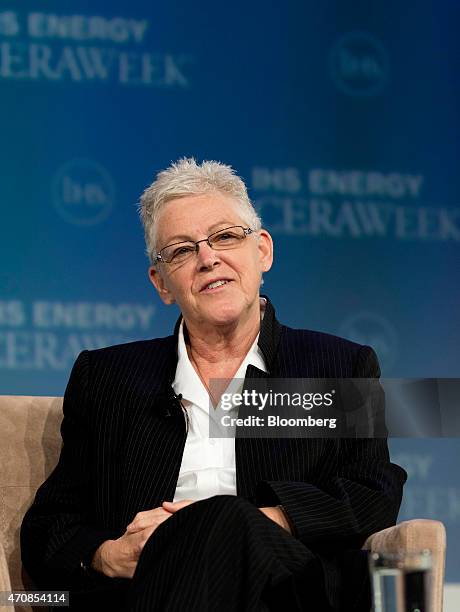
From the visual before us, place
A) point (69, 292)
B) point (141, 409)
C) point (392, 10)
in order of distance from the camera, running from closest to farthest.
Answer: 1. point (141, 409)
2. point (69, 292)
3. point (392, 10)

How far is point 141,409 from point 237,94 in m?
1.74

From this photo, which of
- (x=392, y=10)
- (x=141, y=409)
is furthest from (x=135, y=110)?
(x=141, y=409)

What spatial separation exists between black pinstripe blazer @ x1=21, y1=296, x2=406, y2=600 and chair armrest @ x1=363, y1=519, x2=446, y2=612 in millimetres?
160

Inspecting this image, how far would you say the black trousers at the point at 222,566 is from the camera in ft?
5.17

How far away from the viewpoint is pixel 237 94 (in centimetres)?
363

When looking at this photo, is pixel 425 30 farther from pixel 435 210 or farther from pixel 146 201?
pixel 146 201

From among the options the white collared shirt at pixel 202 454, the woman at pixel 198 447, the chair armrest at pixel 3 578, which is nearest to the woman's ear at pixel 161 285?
the woman at pixel 198 447

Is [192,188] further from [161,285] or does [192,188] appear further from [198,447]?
[198,447]

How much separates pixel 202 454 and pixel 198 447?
0.02 metres

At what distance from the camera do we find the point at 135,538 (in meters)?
1.94

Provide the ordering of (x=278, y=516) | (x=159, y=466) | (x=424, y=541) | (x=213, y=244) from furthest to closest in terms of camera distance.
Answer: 1. (x=213, y=244)
2. (x=159, y=466)
3. (x=278, y=516)
4. (x=424, y=541)

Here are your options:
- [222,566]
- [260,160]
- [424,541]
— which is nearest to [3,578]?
[222,566]

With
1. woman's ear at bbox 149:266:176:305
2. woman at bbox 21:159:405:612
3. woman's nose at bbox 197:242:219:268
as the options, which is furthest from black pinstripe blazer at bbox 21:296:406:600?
woman's nose at bbox 197:242:219:268

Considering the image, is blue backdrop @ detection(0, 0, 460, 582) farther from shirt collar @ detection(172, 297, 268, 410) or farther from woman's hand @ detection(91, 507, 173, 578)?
woman's hand @ detection(91, 507, 173, 578)
